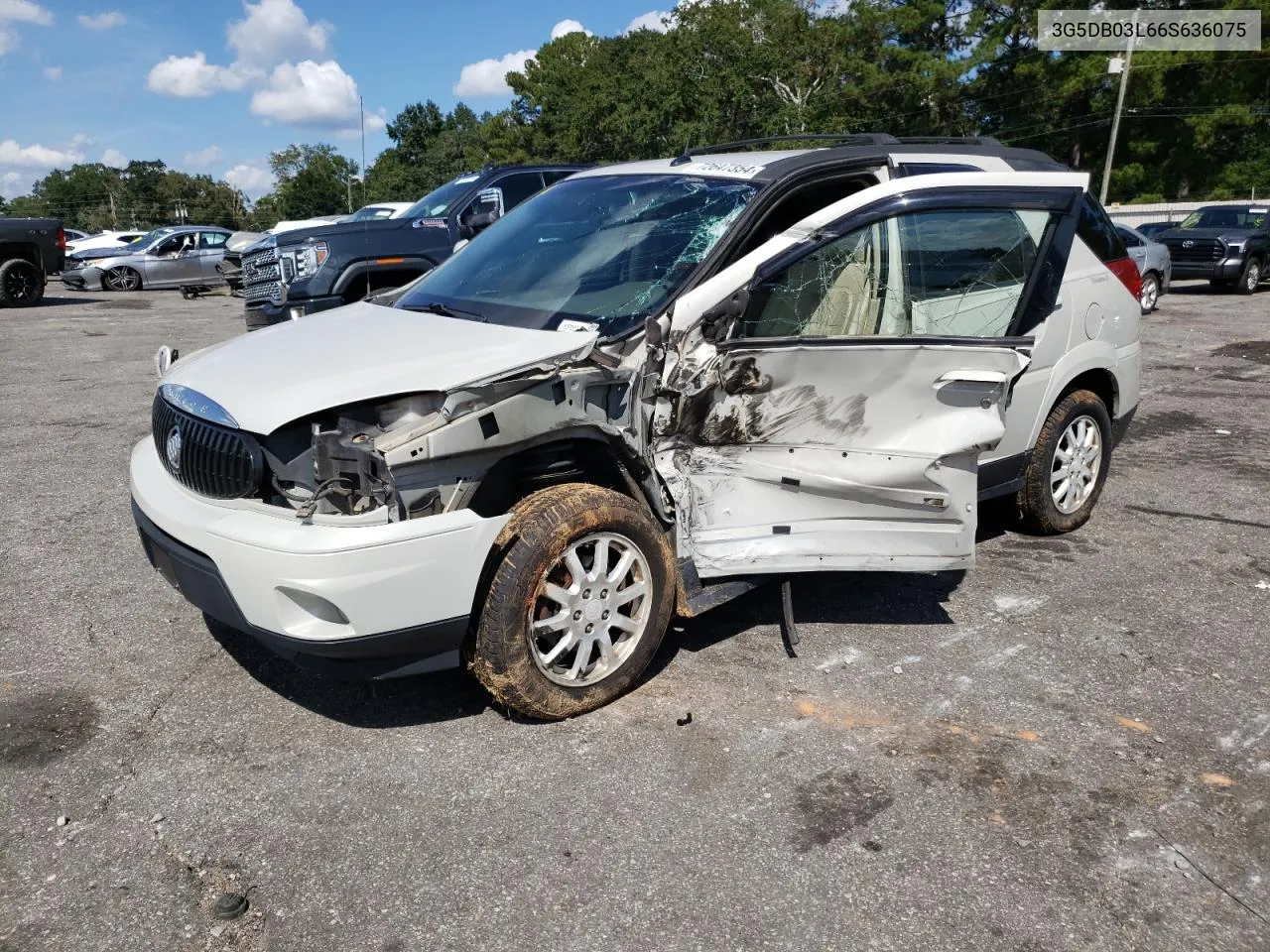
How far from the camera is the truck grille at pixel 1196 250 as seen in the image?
18594 millimetres

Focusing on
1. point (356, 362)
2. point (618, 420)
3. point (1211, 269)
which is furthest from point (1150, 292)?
point (356, 362)

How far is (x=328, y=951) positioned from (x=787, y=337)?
8.04 ft

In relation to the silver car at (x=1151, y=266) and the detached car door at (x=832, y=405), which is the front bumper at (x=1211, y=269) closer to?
the silver car at (x=1151, y=266)

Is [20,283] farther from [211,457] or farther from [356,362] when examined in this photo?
[356,362]

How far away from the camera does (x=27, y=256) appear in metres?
17.8

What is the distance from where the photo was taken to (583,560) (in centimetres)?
341

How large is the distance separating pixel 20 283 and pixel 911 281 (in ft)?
62.0


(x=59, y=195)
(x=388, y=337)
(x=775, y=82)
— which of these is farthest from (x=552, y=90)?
(x=388, y=337)

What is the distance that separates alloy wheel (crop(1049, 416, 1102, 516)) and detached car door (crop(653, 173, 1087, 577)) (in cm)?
153

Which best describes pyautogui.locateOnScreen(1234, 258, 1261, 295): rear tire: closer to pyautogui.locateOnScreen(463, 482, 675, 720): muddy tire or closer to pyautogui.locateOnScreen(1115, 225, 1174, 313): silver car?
pyautogui.locateOnScreen(1115, 225, 1174, 313): silver car

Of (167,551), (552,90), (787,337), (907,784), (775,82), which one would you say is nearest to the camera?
(907,784)

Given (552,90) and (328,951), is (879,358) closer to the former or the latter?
(328,951)

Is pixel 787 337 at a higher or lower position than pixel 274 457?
higher

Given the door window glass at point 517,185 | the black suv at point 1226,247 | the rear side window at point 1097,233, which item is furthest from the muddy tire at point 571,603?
the black suv at point 1226,247
